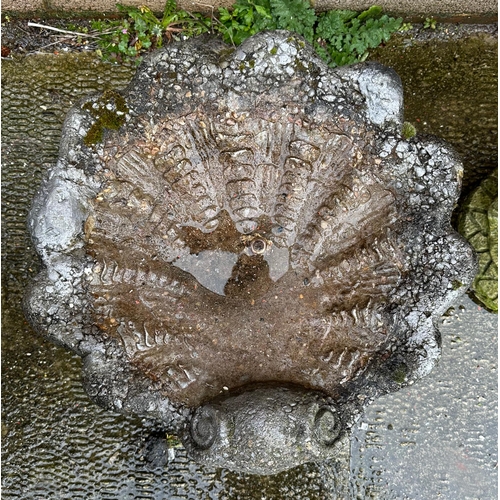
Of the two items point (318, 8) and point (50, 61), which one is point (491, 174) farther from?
point (50, 61)

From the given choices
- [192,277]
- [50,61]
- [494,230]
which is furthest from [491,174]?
[50,61]

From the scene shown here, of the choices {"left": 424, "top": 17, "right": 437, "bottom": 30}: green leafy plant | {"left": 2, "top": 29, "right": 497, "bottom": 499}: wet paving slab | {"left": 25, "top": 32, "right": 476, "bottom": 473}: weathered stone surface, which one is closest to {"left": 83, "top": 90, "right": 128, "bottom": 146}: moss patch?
{"left": 25, "top": 32, "right": 476, "bottom": 473}: weathered stone surface

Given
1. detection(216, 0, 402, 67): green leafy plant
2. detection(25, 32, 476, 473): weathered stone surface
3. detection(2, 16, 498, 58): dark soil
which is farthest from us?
detection(2, 16, 498, 58): dark soil

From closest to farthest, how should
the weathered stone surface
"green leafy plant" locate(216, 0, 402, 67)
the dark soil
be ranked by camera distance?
1. the weathered stone surface
2. "green leafy plant" locate(216, 0, 402, 67)
3. the dark soil

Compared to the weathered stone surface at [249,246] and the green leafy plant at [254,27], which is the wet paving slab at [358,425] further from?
the weathered stone surface at [249,246]

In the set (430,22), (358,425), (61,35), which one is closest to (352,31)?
(430,22)

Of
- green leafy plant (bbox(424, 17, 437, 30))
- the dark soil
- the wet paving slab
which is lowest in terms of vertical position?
the wet paving slab

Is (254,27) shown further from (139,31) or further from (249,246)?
(249,246)

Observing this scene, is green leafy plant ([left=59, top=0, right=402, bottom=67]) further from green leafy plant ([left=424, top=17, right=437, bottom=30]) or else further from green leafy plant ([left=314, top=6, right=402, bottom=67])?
green leafy plant ([left=424, top=17, right=437, bottom=30])
